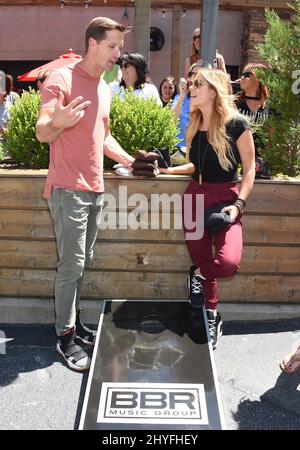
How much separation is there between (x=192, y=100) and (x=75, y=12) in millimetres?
9127

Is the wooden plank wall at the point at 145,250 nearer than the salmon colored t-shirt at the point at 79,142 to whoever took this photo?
No

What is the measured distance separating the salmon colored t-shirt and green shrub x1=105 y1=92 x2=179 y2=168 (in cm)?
65

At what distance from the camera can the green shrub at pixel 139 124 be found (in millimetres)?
3445

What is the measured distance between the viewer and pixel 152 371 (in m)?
2.73

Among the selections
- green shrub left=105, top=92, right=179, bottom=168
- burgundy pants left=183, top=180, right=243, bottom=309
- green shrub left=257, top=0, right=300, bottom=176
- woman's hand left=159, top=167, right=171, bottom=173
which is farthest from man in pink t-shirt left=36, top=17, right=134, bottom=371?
green shrub left=257, top=0, right=300, bottom=176

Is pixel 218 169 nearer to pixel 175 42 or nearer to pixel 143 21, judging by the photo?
pixel 143 21

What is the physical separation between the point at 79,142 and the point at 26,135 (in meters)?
1.04

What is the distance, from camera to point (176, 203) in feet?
11.2

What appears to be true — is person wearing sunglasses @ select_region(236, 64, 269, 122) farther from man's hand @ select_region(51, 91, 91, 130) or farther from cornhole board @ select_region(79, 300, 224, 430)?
man's hand @ select_region(51, 91, 91, 130)

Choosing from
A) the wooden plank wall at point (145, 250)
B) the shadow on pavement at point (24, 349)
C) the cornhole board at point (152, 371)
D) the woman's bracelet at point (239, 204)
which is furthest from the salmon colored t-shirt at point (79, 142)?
the shadow on pavement at point (24, 349)

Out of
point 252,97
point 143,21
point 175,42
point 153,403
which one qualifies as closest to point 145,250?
point 153,403

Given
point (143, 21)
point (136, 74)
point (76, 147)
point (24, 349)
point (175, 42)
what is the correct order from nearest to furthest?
point (76, 147) → point (24, 349) → point (136, 74) → point (143, 21) → point (175, 42)

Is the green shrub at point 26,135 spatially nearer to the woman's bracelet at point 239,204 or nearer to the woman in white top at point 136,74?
the woman in white top at point 136,74

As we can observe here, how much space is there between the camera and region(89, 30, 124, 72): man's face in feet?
8.54
